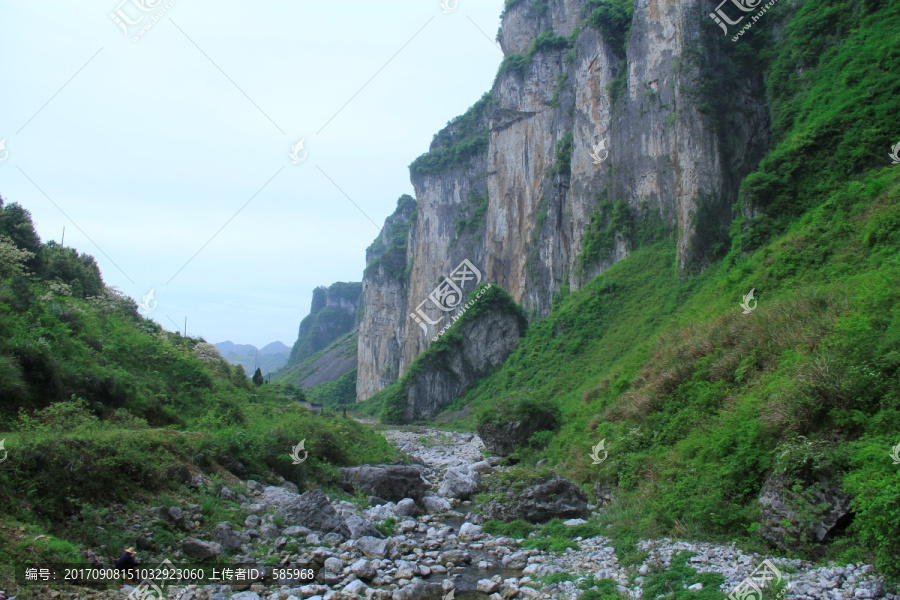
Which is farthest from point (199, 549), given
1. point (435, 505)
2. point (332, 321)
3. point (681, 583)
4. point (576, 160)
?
point (332, 321)

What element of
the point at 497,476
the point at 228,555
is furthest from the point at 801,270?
the point at 228,555

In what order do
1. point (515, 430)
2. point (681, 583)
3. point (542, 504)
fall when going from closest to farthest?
1. point (681, 583)
2. point (542, 504)
3. point (515, 430)

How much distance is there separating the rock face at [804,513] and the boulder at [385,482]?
8.38 meters

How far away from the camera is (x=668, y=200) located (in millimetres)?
34750

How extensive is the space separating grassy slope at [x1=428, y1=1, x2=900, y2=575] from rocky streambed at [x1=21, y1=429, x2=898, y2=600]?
2.12 feet

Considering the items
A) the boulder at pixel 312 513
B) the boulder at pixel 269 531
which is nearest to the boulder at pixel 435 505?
the boulder at pixel 312 513

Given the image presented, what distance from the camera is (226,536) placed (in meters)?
8.81

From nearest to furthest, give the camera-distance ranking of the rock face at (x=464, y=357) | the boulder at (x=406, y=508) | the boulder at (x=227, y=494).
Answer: the boulder at (x=227, y=494) < the boulder at (x=406, y=508) < the rock face at (x=464, y=357)

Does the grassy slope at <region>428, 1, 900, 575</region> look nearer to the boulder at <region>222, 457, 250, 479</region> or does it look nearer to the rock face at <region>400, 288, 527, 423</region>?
the boulder at <region>222, 457, 250, 479</region>

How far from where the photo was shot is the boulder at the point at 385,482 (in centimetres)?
1399

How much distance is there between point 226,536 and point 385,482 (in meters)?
5.75

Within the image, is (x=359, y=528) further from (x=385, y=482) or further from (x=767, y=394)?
(x=767, y=394)

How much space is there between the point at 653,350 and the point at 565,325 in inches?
754

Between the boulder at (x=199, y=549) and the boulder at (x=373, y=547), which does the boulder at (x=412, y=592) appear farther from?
the boulder at (x=199, y=549)
